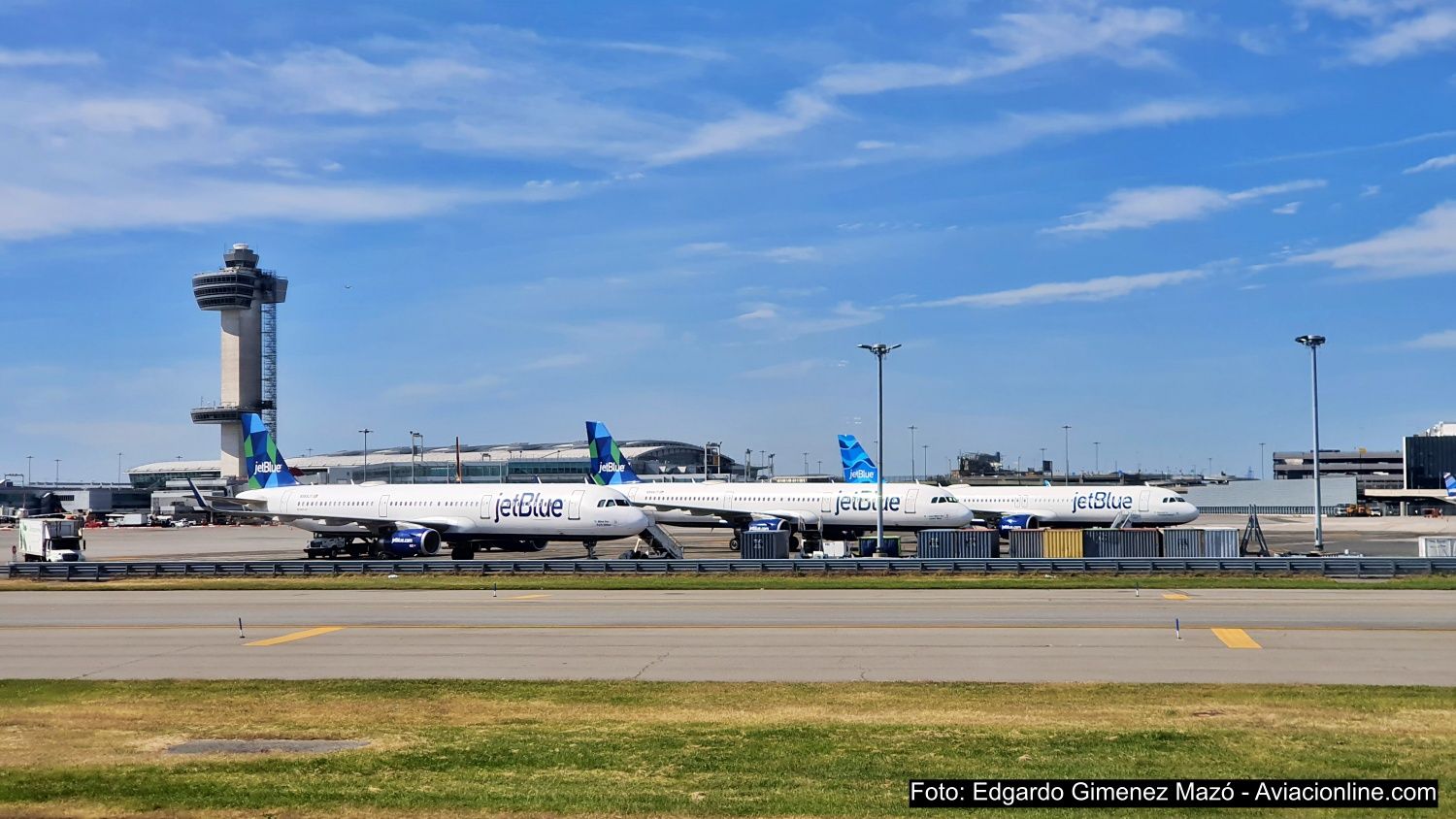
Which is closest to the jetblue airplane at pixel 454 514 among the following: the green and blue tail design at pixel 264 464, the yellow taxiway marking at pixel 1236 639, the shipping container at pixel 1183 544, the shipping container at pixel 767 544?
the green and blue tail design at pixel 264 464

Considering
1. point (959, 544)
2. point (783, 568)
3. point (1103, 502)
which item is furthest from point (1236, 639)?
point (1103, 502)

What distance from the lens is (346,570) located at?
2120 inches

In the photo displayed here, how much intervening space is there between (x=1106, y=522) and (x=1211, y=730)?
57664mm

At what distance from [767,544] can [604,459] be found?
100.0 feet

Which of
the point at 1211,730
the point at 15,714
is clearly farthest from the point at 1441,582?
the point at 15,714

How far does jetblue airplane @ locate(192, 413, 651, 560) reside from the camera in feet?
205

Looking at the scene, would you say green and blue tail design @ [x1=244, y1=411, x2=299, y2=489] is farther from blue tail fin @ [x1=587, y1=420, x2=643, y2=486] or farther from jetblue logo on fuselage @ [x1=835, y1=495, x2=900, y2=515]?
jetblue logo on fuselage @ [x1=835, y1=495, x2=900, y2=515]

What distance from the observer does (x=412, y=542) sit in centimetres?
6325

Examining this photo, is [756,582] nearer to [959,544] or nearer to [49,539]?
[959,544]

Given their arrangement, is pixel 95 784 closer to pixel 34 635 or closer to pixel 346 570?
pixel 34 635

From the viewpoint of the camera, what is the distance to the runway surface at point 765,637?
23.9 meters

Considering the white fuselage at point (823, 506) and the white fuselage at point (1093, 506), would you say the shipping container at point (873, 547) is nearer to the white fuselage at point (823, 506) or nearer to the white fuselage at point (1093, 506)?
the white fuselage at point (823, 506)

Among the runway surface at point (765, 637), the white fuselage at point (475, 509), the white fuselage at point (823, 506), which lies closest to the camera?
the runway surface at point (765, 637)

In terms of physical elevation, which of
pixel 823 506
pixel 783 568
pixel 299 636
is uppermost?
pixel 823 506
